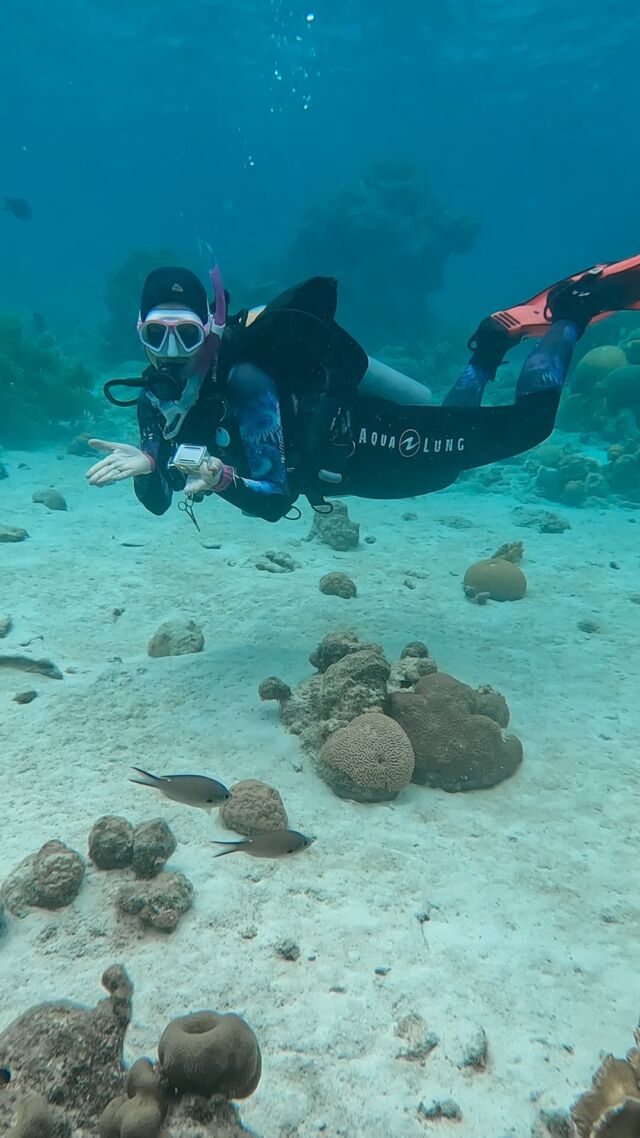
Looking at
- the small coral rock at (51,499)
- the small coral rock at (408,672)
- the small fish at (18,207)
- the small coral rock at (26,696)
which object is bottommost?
the small coral rock at (26,696)

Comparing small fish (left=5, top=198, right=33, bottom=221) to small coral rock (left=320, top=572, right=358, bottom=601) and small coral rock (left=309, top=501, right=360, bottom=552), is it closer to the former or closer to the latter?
small coral rock (left=309, top=501, right=360, bottom=552)

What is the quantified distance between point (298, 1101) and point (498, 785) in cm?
268

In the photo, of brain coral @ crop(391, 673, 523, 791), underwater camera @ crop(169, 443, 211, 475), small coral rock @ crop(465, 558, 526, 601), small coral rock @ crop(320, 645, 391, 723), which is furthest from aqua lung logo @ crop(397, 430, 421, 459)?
small coral rock @ crop(465, 558, 526, 601)

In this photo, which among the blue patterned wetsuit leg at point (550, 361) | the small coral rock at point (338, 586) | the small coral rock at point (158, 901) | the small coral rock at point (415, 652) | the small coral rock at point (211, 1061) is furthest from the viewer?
the small coral rock at point (338, 586)

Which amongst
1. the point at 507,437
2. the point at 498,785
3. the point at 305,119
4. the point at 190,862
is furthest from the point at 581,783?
the point at 305,119

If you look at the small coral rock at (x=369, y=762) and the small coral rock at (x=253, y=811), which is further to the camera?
the small coral rock at (x=369, y=762)

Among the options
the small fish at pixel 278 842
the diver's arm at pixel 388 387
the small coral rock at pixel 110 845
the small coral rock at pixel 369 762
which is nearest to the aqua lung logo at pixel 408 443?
the diver's arm at pixel 388 387

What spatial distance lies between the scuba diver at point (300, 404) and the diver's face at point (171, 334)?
1cm

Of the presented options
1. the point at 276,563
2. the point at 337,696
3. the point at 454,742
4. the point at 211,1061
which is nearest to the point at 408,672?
the point at 337,696

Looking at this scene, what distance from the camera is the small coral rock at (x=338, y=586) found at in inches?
314

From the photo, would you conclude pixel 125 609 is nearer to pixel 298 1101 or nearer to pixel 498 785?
pixel 498 785

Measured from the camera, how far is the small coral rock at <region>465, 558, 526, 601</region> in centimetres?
806

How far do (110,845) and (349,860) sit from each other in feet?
4.74

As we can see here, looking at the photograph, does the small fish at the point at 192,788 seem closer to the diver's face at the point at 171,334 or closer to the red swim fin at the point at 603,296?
the diver's face at the point at 171,334
